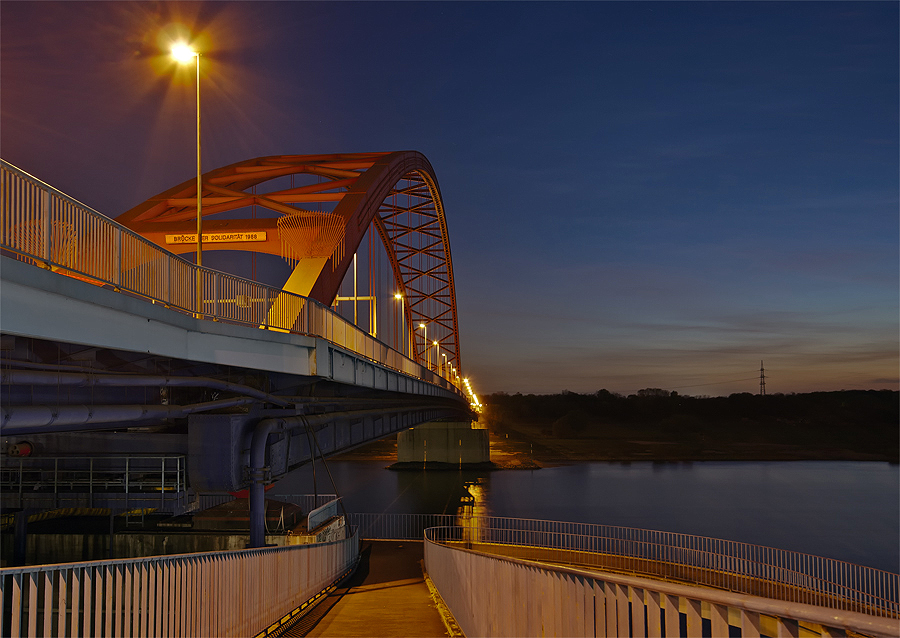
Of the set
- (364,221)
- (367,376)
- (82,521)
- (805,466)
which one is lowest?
(805,466)

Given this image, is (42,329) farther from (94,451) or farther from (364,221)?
(364,221)

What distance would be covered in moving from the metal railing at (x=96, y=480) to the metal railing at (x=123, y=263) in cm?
447

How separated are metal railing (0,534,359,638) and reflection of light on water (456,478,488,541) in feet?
95.3

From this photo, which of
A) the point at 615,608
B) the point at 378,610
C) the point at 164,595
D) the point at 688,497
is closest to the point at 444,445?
the point at 688,497

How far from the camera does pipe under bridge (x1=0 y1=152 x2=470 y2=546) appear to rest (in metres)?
8.07

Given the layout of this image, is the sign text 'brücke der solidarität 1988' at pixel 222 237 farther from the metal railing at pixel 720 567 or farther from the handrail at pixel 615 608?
the handrail at pixel 615 608

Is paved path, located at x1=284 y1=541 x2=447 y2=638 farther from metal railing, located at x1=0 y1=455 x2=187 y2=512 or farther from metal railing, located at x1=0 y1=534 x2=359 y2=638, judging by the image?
metal railing, located at x1=0 y1=455 x2=187 y2=512

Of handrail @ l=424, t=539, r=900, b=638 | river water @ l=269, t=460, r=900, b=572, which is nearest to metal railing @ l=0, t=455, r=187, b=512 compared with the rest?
handrail @ l=424, t=539, r=900, b=638

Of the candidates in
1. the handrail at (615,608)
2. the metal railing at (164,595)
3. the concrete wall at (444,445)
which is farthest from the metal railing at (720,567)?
the concrete wall at (444,445)

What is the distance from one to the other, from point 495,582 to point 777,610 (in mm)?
4565

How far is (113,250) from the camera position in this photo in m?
9.38

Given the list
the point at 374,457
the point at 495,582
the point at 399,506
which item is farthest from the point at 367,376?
the point at 374,457

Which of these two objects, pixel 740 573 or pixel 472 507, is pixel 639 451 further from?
pixel 740 573

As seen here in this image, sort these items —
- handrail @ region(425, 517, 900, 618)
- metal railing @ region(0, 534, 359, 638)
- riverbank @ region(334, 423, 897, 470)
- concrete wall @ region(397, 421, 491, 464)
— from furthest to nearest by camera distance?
riverbank @ region(334, 423, 897, 470)
concrete wall @ region(397, 421, 491, 464)
handrail @ region(425, 517, 900, 618)
metal railing @ region(0, 534, 359, 638)
